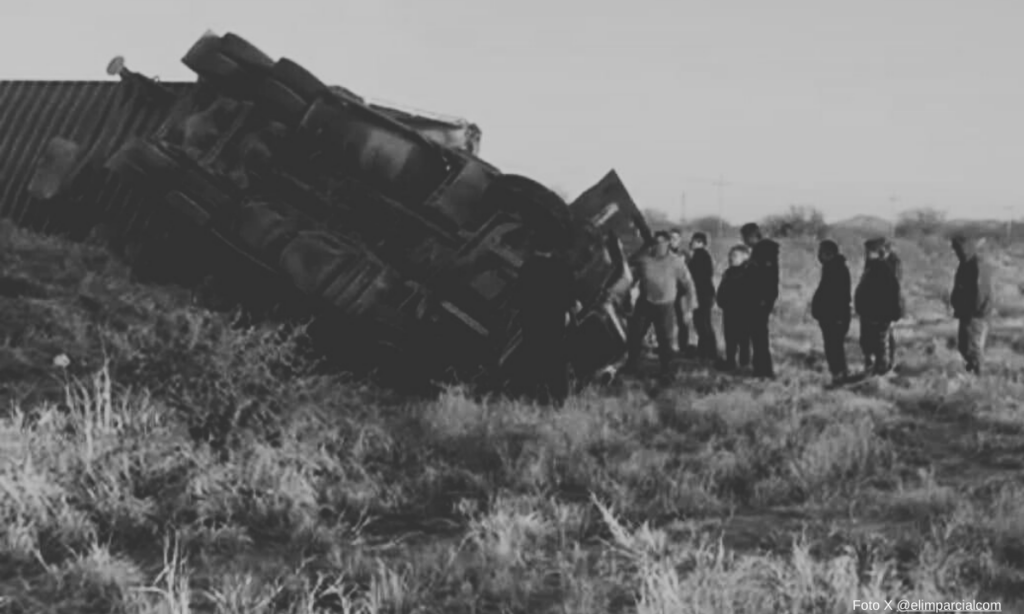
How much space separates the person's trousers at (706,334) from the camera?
12969 millimetres

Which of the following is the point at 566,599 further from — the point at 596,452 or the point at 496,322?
the point at 496,322

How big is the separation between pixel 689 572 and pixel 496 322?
442cm

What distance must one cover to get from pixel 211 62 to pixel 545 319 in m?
4.66

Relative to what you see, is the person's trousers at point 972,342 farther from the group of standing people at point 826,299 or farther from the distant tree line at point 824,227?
the distant tree line at point 824,227

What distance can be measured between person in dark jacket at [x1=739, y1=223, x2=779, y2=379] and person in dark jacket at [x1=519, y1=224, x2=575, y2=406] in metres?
2.77

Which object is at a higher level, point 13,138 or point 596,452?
point 13,138

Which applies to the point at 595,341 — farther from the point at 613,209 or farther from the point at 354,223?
the point at 354,223

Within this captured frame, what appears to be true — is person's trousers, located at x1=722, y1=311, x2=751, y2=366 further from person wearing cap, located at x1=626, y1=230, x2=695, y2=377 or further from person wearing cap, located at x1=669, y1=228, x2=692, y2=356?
person wearing cap, located at x1=626, y1=230, x2=695, y2=377

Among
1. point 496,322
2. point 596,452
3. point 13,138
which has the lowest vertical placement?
point 596,452

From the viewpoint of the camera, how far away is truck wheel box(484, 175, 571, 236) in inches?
392

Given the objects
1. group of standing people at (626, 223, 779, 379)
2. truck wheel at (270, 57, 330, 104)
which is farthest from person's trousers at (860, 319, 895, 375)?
truck wheel at (270, 57, 330, 104)

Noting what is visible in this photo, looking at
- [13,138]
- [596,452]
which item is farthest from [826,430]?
[13,138]

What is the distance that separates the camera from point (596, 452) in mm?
8273

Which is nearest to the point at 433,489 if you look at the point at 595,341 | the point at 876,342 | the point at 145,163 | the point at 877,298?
the point at 595,341
